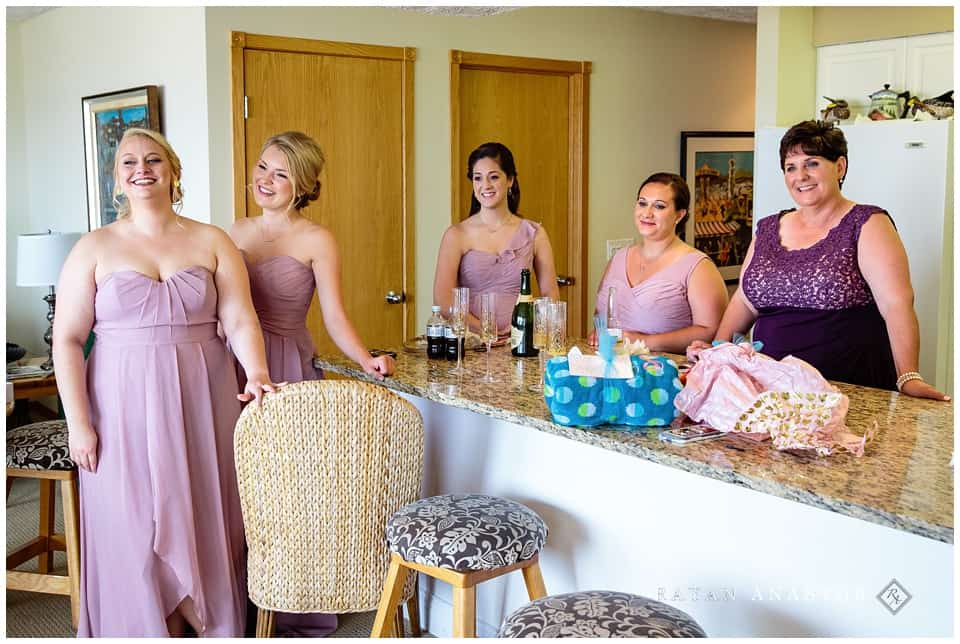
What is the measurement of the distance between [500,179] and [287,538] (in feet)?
5.45

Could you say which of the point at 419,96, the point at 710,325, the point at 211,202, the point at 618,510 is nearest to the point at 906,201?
the point at 710,325

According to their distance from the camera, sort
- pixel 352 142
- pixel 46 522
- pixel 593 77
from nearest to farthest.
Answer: pixel 46 522
pixel 352 142
pixel 593 77

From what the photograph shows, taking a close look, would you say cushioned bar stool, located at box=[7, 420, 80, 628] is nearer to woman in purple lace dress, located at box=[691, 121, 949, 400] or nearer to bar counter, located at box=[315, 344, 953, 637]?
bar counter, located at box=[315, 344, 953, 637]

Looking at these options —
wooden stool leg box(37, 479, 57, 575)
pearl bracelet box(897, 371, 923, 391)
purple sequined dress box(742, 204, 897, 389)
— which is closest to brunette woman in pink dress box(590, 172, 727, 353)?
purple sequined dress box(742, 204, 897, 389)

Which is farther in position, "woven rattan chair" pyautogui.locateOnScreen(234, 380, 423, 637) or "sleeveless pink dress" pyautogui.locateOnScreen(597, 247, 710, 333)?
"sleeveless pink dress" pyautogui.locateOnScreen(597, 247, 710, 333)

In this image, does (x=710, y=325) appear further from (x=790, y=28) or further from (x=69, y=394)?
(x=790, y=28)

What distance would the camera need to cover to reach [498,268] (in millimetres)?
3846

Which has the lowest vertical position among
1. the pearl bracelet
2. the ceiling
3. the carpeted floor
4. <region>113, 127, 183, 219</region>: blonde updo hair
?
the carpeted floor

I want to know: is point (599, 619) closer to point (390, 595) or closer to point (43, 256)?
point (390, 595)

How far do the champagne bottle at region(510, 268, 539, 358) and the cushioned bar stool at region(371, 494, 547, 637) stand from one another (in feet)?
2.39

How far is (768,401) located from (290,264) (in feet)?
5.20

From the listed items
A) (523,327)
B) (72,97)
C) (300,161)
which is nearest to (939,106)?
(523,327)

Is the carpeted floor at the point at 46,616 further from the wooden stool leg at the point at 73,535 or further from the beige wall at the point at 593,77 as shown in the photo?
the beige wall at the point at 593,77

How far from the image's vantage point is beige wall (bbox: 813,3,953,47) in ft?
15.8
